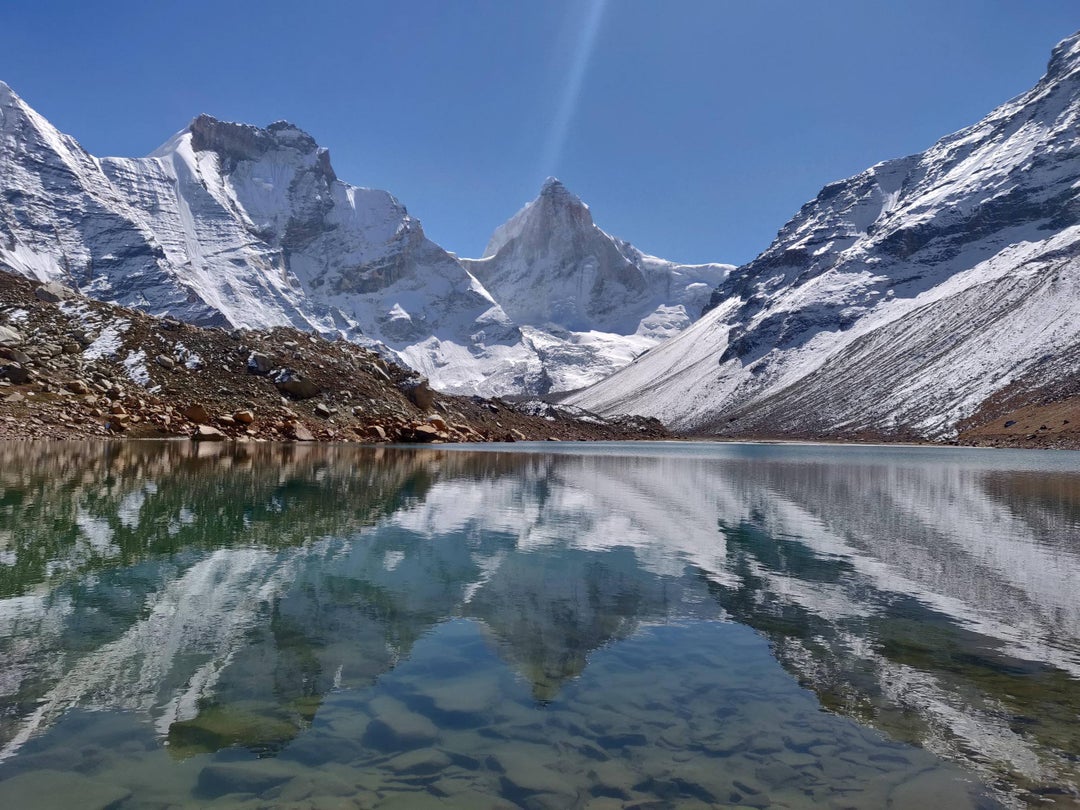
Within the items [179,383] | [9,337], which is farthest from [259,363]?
[9,337]

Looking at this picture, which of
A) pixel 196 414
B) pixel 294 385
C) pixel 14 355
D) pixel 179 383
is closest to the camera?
pixel 14 355

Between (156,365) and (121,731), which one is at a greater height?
(156,365)

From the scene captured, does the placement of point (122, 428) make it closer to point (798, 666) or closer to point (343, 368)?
point (343, 368)

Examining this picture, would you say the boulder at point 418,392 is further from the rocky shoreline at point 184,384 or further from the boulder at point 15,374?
the boulder at point 15,374

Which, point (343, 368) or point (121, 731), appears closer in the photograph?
point (121, 731)

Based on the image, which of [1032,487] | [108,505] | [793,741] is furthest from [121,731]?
[1032,487]

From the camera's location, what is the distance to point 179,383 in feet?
230

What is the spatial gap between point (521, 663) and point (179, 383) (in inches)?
2750

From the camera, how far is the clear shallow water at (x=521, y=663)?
23.3ft

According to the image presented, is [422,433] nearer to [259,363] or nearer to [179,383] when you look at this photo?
[259,363]

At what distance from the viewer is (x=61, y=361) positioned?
204ft

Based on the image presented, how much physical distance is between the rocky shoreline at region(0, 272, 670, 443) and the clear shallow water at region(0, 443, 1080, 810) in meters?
39.6

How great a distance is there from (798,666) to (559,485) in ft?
96.3

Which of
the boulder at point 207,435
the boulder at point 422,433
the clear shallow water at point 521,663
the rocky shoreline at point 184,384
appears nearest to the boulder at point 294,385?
the rocky shoreline at point 184,384
